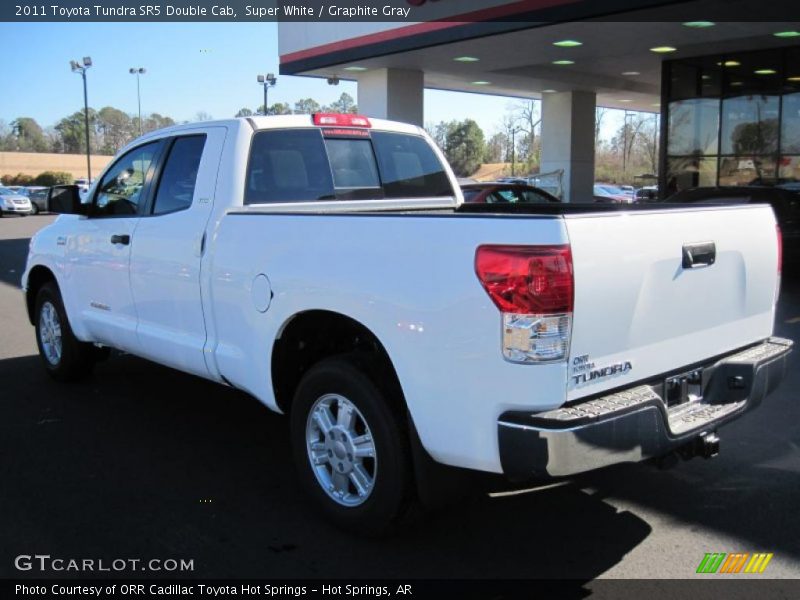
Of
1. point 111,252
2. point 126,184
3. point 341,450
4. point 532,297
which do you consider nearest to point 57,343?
point 111,252

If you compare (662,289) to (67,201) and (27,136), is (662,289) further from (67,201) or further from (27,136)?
(27,136)

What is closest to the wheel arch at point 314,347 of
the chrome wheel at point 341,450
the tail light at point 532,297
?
the chrome wheel at point 341,450

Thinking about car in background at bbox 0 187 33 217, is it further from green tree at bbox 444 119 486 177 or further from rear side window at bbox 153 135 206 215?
green tree at bbox 444 119 486 177

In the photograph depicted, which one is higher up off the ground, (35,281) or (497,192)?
(497,192)

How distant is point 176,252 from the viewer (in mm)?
4648

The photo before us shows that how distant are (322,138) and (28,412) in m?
3.07

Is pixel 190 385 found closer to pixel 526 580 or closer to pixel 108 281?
pixel 108 281

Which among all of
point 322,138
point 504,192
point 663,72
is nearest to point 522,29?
point 504,192

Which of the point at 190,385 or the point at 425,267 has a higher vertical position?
the point at 425,267

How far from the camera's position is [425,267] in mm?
3115

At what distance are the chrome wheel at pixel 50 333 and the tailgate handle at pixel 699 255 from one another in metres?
5.04

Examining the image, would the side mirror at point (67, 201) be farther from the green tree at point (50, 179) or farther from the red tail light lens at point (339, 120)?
the green tree at point (50, 179)

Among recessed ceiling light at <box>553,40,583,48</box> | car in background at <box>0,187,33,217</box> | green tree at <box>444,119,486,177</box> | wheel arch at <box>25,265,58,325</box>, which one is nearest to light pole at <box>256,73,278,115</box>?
car in background at <box>0,187,33,217</box>

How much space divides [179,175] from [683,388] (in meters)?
3.37
